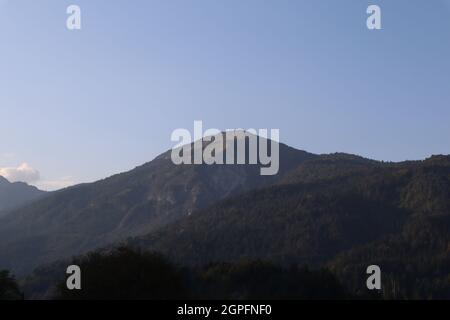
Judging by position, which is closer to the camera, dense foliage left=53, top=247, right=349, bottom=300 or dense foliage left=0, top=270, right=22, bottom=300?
dense foliage left=53, top=247, right=349, bottom=300

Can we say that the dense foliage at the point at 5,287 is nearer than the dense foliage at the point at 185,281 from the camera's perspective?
No

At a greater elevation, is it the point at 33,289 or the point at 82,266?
the point at 82,266

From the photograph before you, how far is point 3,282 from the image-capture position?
5784 cm

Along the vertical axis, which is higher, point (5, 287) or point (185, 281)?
point (185, 281)

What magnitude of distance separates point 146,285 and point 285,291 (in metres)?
16.2

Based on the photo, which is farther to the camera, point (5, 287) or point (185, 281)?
point (185, 281)
